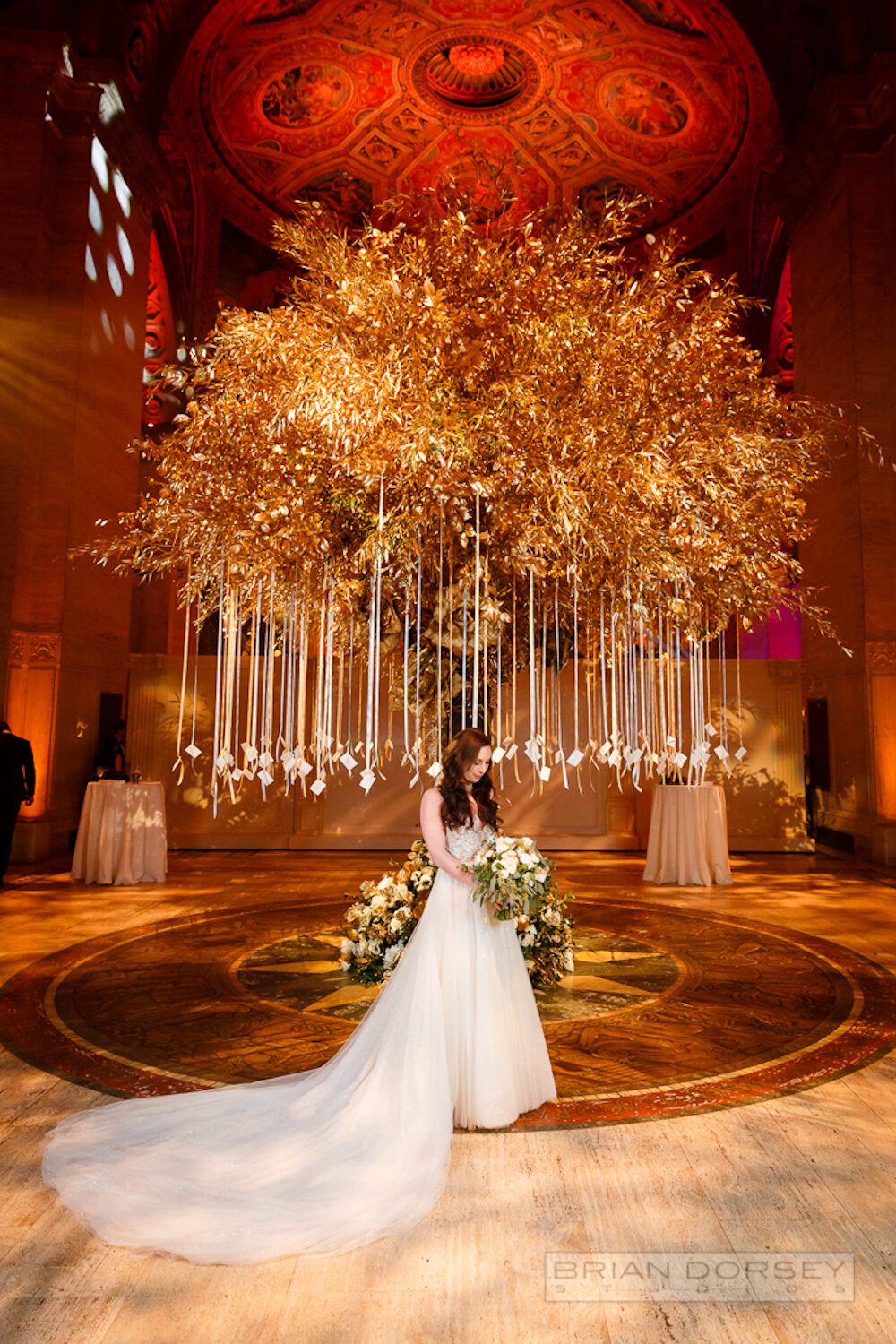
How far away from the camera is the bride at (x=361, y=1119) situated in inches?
85.7

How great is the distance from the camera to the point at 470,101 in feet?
44.5

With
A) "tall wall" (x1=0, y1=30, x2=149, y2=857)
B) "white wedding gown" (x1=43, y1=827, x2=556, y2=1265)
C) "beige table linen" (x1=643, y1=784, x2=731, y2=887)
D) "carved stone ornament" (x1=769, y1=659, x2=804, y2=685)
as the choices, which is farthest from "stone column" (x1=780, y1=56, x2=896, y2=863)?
"tall wall" (x1=0, y1=30, x2=149, y2=857)

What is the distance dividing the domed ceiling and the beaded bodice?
33.1ft

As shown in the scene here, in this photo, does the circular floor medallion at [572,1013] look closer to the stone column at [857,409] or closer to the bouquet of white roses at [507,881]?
the bouquet of white roses at [507,881]

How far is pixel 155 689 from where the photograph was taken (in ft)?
35.7

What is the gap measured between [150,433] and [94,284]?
30.9ft

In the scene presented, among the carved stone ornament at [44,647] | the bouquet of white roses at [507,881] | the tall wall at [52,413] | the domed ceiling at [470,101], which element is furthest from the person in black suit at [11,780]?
the domed ceiling at [470,101]

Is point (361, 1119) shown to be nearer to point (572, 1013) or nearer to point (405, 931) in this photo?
point (572, 1013)

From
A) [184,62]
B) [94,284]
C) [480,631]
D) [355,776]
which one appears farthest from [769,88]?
[480,631]

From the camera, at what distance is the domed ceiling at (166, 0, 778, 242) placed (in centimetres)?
1190

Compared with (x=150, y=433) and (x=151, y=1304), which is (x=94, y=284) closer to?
(x=150, y=433)

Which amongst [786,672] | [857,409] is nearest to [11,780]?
[786,672]

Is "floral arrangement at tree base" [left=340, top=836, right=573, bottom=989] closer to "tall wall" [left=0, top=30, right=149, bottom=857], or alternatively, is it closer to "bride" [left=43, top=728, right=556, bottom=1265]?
"bride" [left=43, top=728, right=556, bottom=1265]

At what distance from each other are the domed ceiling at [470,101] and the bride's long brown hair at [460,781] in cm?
988
